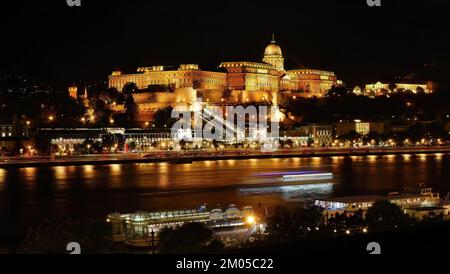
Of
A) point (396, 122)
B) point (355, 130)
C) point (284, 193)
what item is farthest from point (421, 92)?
point (284, 193)

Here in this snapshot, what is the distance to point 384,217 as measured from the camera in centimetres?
427

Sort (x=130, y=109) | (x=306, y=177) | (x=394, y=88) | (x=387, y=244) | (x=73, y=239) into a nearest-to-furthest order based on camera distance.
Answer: (x=387, y=244), (x=73, y=239), (x=306, y=177), (x=130, y=109), (x=394, y=88)

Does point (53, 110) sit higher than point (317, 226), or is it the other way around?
point (53, 110)

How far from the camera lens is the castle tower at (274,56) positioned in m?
27.1

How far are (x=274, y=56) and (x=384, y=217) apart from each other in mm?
23232

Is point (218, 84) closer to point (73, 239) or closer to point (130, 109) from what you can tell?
point (130, 109)

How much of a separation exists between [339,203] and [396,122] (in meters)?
16.8

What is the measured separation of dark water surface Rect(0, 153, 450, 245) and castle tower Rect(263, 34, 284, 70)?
13622mm

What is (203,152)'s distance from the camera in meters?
16.9

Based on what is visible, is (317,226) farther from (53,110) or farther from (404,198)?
(53,110)

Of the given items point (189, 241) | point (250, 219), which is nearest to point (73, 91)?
point (250, 219)

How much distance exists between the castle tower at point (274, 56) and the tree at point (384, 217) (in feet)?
74.2

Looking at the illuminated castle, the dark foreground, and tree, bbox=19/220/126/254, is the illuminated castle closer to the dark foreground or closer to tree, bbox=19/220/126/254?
tree, bbox=19/220/126/254

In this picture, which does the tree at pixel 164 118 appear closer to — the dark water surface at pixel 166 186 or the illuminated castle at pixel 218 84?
the illuminated castle at pixel 218 84
